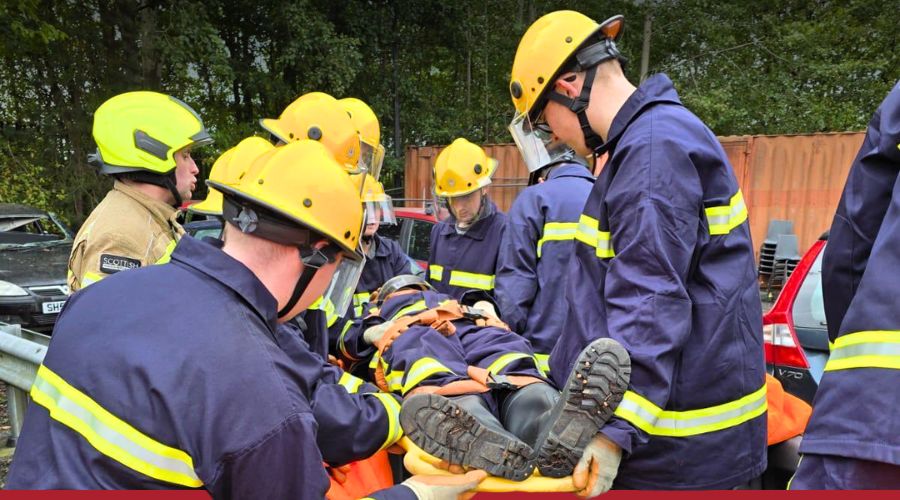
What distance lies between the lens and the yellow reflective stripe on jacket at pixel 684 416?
70.5 inches

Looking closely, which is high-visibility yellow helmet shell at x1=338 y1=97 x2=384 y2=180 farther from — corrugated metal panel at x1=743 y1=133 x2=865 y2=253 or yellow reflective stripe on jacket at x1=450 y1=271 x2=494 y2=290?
corrugated metal panel at x1=743 y1=133 x2=865 y2=253

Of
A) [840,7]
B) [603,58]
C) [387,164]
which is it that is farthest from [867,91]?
[603,58]

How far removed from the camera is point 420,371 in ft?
9.13

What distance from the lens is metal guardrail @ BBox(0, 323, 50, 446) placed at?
2.97 meters

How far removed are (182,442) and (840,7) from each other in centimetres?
→ 2252

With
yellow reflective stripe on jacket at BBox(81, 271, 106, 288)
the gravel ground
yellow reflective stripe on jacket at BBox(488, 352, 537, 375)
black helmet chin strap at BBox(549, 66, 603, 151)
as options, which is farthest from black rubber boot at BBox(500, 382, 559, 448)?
the gravel ground

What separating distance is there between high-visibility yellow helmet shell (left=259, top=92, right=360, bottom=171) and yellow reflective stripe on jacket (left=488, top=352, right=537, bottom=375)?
1384mm

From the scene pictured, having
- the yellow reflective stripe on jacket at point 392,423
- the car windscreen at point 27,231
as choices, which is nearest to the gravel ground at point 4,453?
the yellow reflective stripe on jacket at point 392,423

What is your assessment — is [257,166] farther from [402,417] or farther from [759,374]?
[759,374]

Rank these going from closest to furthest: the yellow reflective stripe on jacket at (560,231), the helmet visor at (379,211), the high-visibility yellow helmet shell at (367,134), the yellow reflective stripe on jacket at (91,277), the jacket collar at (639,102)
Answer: the jacket collar at (639,102) < the yellow reflective stripe on jacket at (91,277) < the yellow reflective stripe on jacket at (560,231) < the helmet visor at (379,211) < the high-visibility yellow helmet shell at (367,134)

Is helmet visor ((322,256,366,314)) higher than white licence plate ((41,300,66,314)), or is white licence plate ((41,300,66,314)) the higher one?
helmet visor ((322,256,366,314))

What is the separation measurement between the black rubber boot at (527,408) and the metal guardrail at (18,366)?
1.95 meters

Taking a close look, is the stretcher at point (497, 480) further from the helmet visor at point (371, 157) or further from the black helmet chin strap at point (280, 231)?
the helmet visor at point (371, 157)

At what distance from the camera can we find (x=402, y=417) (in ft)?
7.13
